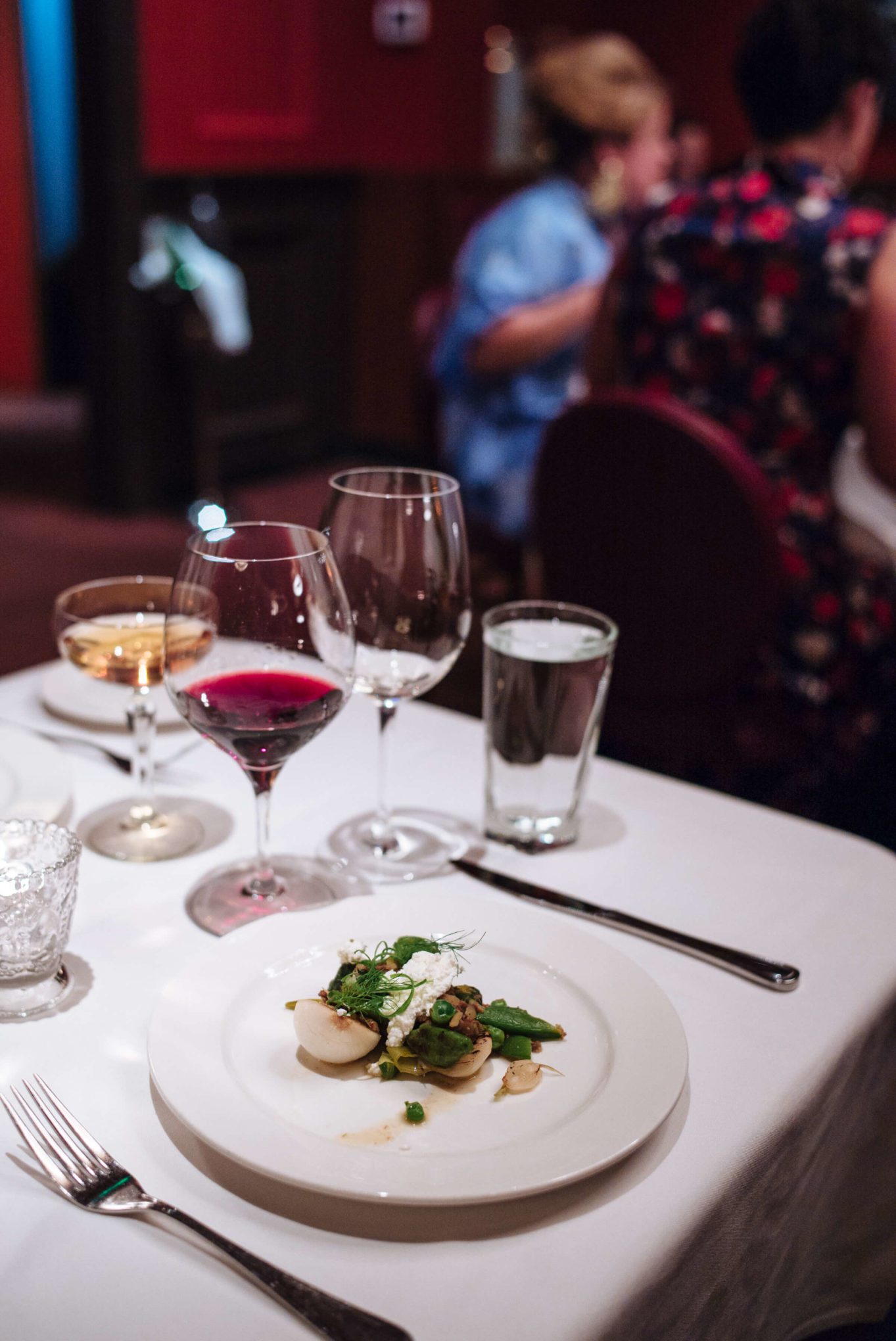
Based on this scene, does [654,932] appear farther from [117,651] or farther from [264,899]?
[117,651]

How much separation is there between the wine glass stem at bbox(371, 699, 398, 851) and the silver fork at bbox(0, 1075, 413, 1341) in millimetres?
341

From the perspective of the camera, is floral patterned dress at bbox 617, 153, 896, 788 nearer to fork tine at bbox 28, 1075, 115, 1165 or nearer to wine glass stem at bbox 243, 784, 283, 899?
wine glass stem at bbox 243, 784, 283, 899

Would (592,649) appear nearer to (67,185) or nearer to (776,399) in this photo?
(776,399)

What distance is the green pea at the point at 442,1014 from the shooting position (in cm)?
62

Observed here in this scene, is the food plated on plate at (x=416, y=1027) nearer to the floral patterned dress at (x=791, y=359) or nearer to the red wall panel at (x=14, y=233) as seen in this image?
the floral patterned dress at (x=791, y=359)

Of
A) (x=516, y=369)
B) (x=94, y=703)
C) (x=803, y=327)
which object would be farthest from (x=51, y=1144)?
(x=516, y=369)

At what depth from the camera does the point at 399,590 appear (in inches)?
34.1

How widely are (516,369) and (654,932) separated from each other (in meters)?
2.30

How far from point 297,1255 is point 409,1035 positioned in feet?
0.40

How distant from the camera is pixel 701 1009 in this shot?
0.73 meters

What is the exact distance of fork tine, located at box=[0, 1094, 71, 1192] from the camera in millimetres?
566

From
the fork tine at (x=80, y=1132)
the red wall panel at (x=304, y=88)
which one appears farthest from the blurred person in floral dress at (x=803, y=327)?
the red wall panel at (x=304, y=88)

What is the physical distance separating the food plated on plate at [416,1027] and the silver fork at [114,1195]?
11cm

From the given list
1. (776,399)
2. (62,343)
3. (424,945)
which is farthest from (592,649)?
(62,343)
